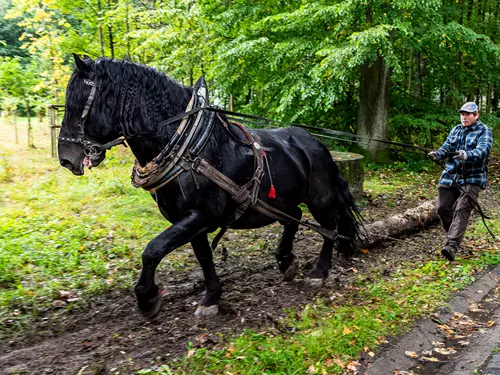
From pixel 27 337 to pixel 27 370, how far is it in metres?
0.63

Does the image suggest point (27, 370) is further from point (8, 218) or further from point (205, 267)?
point (8, 218)

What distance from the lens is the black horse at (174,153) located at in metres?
3.38

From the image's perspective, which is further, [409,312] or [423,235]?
[423,235]

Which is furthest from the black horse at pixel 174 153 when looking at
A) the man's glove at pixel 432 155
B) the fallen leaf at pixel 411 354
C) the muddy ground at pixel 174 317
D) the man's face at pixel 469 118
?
the man's face at pixel 469 118

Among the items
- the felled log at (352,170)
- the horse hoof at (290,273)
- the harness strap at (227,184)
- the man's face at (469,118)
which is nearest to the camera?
the harness strap at (227,184)

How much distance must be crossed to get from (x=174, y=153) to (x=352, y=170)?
5608 mm

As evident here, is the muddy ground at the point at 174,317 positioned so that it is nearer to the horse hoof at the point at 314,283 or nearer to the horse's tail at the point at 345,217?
the horse hoof at the point at 314,283

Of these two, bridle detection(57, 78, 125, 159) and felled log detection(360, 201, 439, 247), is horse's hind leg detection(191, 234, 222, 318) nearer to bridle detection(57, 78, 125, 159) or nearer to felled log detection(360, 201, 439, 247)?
bridle detection(57, 78, 125, 159)

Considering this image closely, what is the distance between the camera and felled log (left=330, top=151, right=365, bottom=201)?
8.30 m

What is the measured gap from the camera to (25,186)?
8.86 meters

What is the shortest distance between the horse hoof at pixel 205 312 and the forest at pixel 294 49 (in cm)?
663

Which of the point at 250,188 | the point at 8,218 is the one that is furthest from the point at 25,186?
the point at 250,188

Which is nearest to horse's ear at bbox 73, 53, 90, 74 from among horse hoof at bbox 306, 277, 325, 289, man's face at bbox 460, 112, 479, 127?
horse hoof at bbox 306, 277, 325, 289

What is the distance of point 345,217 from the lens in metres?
5.30
